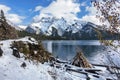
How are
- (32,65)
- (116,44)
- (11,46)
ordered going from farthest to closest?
(11,46) < (32,65) < (116,44)

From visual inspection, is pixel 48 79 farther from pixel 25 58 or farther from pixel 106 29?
pixel 106 29

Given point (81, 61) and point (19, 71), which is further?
point (81, 61)

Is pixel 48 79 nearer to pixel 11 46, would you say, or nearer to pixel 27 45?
pixel 11 46

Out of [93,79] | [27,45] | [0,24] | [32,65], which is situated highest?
[0,24]

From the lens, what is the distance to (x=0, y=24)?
44219 mm

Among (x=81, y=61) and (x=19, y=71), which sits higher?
(x=19, y=71)

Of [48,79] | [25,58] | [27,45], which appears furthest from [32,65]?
[27,45]

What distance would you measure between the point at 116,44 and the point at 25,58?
44.5 feet

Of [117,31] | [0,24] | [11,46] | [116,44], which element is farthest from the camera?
[0,24]

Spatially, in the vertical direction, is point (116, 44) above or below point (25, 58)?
above

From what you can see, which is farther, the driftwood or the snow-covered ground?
the driftwood

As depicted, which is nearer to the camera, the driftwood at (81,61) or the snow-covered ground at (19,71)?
the snow-covered ground at (19,71)

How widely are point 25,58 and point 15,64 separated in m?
2.68

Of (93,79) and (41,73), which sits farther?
(93,79)
